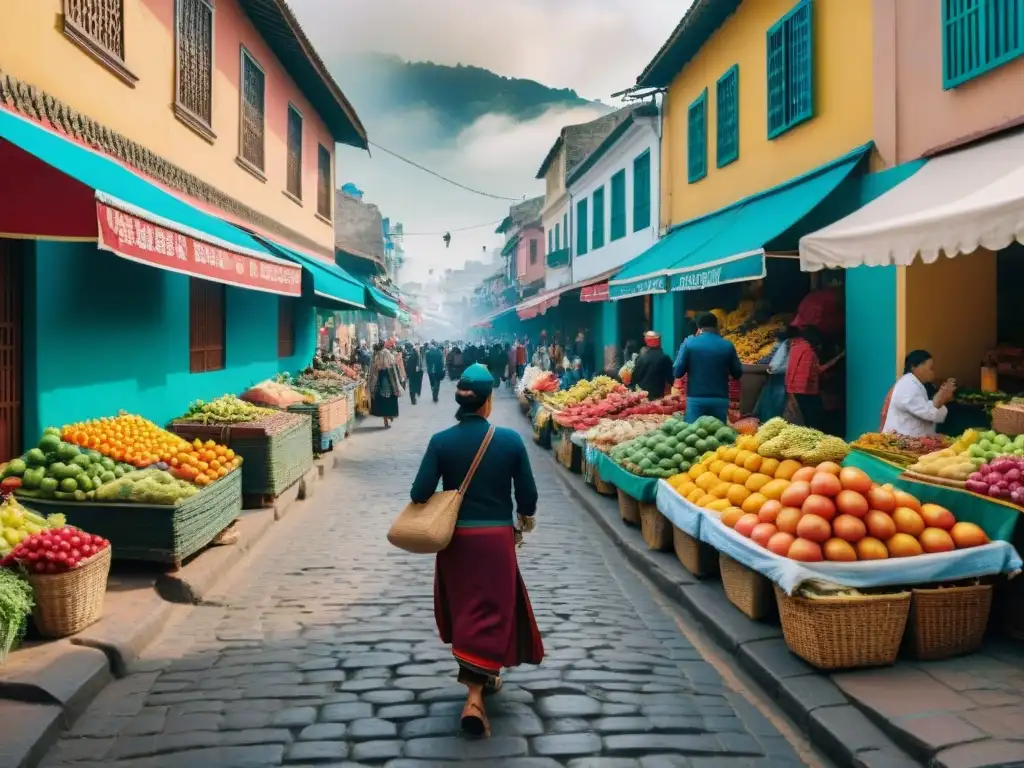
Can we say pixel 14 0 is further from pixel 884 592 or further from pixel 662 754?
pixel 884 592

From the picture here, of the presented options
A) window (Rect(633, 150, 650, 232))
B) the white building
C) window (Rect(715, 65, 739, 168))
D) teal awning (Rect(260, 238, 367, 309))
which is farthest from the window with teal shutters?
teal awning (Rect(260, 238, 367, 309))

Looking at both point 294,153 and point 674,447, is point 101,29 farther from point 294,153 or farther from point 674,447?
point 294,153

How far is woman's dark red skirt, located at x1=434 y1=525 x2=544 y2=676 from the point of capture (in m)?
4.30

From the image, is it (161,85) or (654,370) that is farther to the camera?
(654,370)

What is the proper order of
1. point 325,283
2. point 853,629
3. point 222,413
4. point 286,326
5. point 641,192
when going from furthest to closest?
point 641,192
point 286,326
point 325,283
point 222,413
point 853,629

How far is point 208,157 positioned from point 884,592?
10742 millimetres

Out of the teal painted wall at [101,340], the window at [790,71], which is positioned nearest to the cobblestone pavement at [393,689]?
the teal painted wall at [101,340]

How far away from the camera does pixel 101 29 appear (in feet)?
28.0

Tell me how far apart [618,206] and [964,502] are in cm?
1978

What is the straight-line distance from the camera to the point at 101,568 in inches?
215

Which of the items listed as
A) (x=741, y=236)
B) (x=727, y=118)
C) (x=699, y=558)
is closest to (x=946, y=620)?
(x=699, y=558)

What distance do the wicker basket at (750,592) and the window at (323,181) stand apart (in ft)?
55.1

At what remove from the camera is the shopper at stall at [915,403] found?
24.7 ft

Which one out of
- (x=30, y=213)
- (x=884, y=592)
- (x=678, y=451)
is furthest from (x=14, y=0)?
(x=884, y=592)
